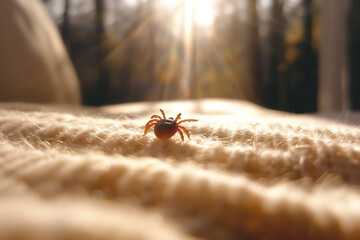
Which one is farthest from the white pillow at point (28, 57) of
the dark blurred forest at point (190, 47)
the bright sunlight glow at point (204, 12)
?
the bright sunlight glow at point (204, 12)

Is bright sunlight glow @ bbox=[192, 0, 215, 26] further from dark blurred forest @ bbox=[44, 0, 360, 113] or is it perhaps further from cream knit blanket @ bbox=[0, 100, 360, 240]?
cream knit blanket @ bbox=[0, 100, 360, 240]

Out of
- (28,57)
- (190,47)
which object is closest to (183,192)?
(28,57)

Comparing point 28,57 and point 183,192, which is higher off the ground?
point 28,57

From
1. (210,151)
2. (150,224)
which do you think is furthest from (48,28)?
(150,224)

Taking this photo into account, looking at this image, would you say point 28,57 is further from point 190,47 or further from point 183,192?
point 190,47

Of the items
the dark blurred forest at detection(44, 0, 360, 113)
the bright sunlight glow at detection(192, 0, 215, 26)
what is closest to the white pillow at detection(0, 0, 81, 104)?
the dark blurred forest at detection(44, 0, 360, 113)

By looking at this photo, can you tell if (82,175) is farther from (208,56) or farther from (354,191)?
(208,56)
